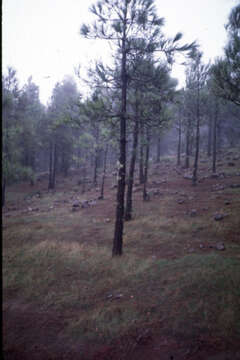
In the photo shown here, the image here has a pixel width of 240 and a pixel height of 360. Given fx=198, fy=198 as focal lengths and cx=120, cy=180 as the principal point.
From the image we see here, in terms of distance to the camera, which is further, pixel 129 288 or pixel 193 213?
pixel 193 213

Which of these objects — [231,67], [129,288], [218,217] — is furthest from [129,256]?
[231,67]

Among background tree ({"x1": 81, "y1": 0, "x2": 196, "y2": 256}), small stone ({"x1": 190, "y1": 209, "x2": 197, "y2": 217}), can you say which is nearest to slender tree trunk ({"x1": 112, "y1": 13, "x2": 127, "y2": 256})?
background tree ({"x1": 81, "y1": 0, "x2": 196, "y2": 256})

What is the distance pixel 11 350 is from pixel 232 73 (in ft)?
38.5

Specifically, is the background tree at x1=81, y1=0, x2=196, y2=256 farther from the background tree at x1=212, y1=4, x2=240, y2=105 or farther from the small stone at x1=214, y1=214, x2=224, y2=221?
the small stone at x1=214, y1=214, x2=224, y2=221

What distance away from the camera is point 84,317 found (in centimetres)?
538

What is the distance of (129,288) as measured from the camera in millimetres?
6566

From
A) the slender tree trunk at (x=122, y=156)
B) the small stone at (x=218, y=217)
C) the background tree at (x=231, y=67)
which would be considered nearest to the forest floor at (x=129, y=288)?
the small stone at (x=218, y=217)

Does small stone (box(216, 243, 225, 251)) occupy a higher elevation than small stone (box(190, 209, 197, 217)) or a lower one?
lower

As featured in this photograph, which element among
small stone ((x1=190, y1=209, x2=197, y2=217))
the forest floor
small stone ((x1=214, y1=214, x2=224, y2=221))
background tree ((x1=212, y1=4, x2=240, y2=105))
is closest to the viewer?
the forest floor

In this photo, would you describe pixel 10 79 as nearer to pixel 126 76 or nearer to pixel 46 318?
pixel 126 76

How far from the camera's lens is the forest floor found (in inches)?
174

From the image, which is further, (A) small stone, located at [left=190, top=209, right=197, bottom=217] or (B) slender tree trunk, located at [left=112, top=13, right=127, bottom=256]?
(A) small stone, located at [left=190, top=209, right=197, bottom=217]

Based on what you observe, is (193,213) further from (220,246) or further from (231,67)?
(231,67)

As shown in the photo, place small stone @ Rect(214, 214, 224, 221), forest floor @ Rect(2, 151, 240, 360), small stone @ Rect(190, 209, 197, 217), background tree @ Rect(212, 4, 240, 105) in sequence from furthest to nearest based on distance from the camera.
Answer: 1. small stone @ Rect(190, 209, 197, 217)
2. small stone @ Rect(214, 214, 224, 221)
3. background tree @ Rect(212, 4, 240, 105)
4. forest floor @ Rect(2, 151, 240, 360)
